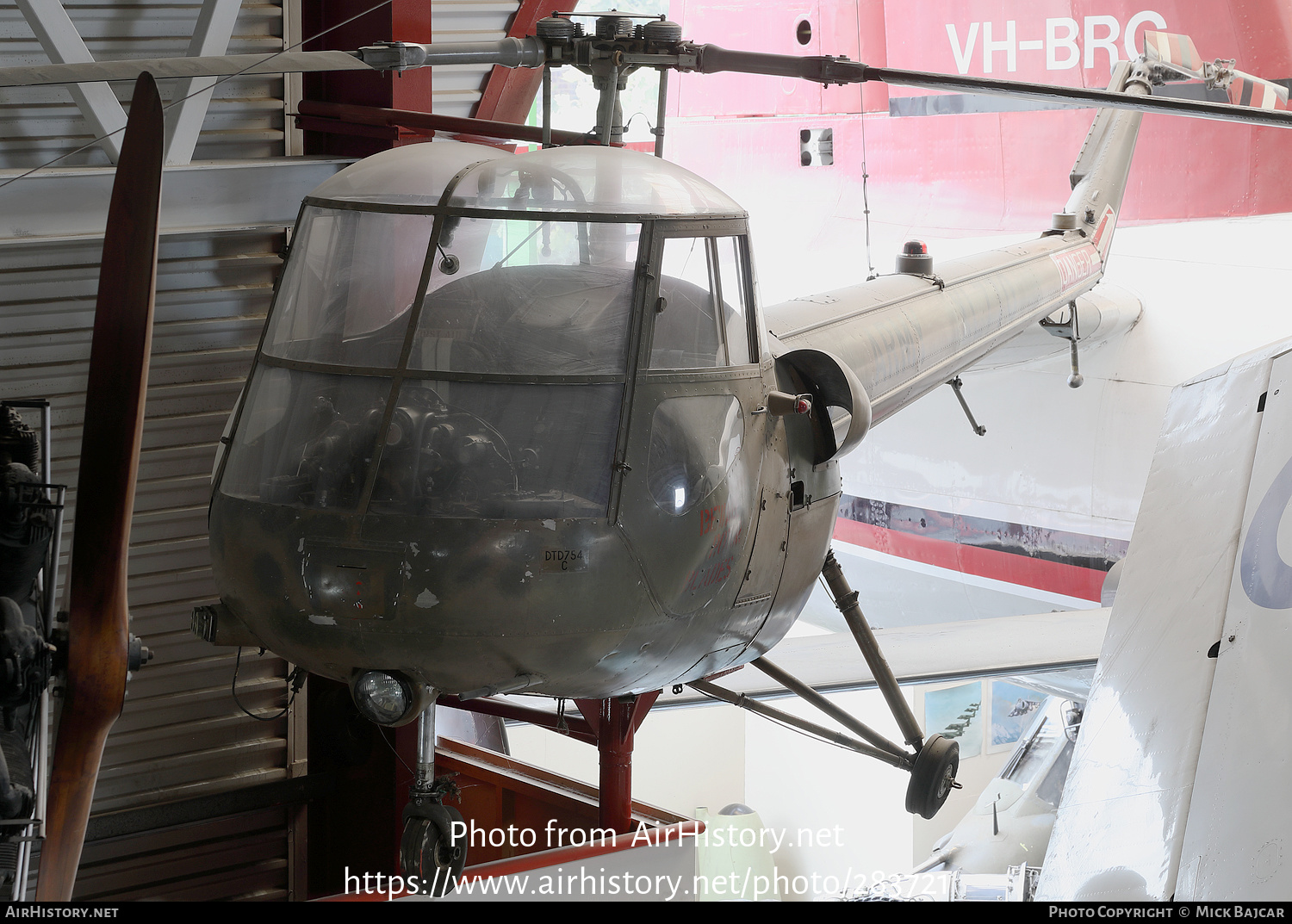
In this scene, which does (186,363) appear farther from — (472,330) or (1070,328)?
(1070,328)

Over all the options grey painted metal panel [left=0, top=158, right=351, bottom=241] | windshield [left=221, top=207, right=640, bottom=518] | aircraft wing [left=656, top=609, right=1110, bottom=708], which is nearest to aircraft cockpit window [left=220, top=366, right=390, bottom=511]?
windshield [left=221, top=207, right=640, bottom=518]

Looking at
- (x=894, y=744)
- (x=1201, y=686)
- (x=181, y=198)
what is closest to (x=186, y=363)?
(x=181, y=198)

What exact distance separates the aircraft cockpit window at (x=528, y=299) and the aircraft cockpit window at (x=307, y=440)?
202 millimetres

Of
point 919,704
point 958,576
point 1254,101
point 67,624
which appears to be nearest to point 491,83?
point 67,624

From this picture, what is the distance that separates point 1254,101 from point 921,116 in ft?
12.7

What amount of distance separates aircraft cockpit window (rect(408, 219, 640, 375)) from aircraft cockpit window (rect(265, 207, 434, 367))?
0.10 metres

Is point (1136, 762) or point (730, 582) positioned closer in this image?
point (1136, 762)

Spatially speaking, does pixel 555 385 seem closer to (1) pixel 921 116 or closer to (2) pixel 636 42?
(2) pixel 636 42

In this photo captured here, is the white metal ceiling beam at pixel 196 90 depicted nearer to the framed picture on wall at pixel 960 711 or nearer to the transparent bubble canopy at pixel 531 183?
the transparent bubble canopy at pixel 531 183

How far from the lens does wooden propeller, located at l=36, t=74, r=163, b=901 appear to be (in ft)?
7.62

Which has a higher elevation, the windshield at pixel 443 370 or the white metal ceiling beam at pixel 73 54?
the white metal ceiling beam at pixel 73 54

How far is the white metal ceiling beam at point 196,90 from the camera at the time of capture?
4.47 m

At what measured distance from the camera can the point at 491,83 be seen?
6480 mm

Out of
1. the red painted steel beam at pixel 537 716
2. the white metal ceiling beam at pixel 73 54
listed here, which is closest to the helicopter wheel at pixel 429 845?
the red painted steel beam at pixel 537 716
